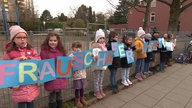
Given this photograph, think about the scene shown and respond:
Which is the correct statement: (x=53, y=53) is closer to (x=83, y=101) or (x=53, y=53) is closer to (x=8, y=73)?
(x=8, y=73)

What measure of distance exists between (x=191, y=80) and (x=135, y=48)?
2696mm

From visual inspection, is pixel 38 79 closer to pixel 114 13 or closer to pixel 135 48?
pixel 135 48

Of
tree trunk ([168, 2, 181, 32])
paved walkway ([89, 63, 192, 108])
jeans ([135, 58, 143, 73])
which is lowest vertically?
paved walkway ([89, 63, 192, 108])

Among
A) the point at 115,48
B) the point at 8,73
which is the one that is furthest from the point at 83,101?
the point at 8,73

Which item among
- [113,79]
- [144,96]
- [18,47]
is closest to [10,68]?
[18,47]

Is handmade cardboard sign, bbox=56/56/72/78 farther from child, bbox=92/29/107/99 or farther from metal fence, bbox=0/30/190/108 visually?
child, bbox=92/29/107/99

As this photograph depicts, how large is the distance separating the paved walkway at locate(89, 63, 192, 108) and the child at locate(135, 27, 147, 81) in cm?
30

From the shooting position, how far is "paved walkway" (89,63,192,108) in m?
4.24

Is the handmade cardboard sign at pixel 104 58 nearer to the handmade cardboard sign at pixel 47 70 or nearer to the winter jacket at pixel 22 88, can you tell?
the handmade cardboard sign at pixel 47 70

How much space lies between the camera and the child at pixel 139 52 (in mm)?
5553

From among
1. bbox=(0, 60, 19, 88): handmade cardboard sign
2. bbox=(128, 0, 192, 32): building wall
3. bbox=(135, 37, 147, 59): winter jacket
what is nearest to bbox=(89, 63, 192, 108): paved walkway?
bbox=(135, 37, 147, 59): winter jacket

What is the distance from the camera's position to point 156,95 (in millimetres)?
4832

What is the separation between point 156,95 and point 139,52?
1.57m

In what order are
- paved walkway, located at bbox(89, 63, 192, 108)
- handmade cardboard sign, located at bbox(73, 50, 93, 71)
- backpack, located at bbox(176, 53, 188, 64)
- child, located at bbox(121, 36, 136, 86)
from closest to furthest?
handmade cardboard sign, located at bbox(73, 50, 93, 71)
paved walkway, located at bbox(89, 63, 192, 108)
child, located at bbox(121, 36, 136, 86)
backpack, located at bbox(176, 53, 188, 64)
